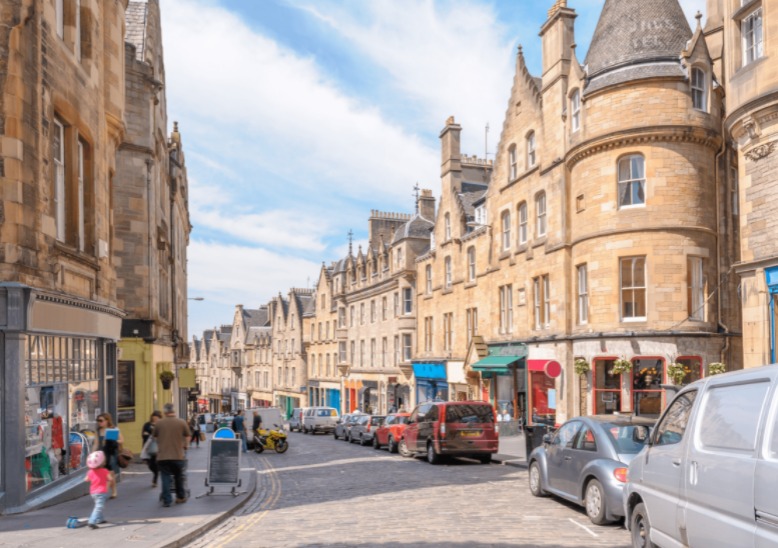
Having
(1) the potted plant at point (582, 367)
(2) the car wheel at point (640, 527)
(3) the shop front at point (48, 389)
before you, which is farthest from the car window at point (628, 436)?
(1) the potted plant at point (582, 367)

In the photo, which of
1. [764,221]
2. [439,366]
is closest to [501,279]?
[439,366]

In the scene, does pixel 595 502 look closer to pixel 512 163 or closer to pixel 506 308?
pixel 506 308

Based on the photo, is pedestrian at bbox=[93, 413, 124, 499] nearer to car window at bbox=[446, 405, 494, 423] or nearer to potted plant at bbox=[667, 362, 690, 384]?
car window at bbox=[446, 405, 494, 423]

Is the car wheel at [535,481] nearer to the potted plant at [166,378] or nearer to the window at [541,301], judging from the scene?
the window at [541,301]

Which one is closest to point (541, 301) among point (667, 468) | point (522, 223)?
point (522, 223)

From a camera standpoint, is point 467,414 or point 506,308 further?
point 506,308

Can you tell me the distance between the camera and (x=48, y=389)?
12641 mm

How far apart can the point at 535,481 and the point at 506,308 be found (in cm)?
1890

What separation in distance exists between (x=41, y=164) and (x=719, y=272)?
1955cm

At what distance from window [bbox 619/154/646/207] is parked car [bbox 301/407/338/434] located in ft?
75.3

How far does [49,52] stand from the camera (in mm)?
12414

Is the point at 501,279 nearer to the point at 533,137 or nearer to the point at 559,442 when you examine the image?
the point at 533,137

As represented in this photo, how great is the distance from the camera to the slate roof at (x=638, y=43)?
23.5 m

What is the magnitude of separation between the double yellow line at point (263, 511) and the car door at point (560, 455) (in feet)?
15.7
